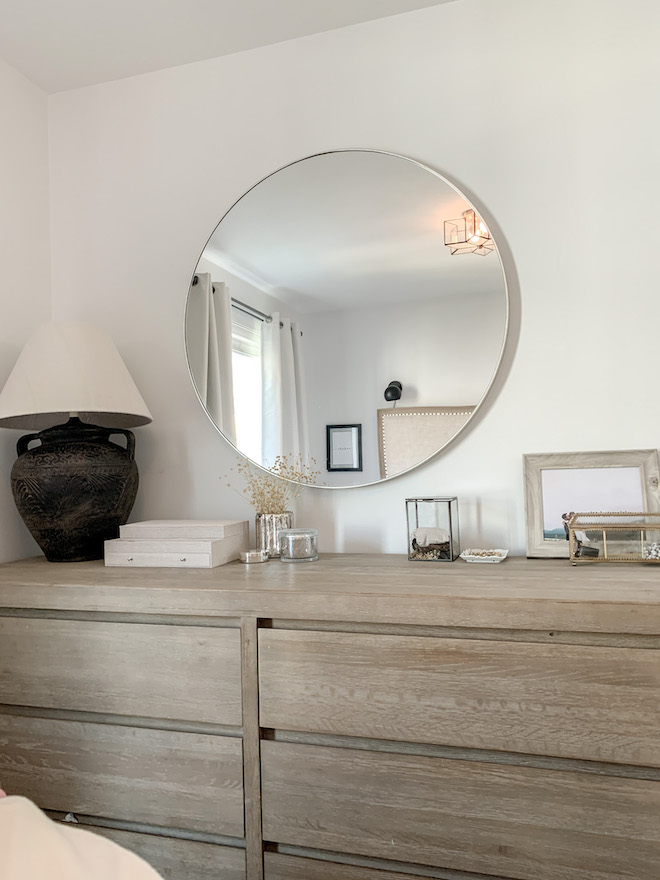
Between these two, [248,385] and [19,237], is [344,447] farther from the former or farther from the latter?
[19,237]

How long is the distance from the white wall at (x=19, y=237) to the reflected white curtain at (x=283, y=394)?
75 centimetres

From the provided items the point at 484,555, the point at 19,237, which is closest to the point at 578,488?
the point at 484,555

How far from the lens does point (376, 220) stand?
1.87m

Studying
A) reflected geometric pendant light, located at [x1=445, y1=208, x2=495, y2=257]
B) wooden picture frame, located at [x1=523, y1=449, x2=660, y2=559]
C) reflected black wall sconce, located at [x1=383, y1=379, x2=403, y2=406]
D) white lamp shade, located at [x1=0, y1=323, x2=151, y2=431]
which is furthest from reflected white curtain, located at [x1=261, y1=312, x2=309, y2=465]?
wooden picture frame, located at [x1=523, y1=449, x2=660, y2=559]

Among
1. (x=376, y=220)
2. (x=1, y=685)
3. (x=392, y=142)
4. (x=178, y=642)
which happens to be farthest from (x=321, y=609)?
(x=392, y=142)

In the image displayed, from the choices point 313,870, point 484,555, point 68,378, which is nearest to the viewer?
point 313,870

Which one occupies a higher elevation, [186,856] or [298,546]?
[298,546]

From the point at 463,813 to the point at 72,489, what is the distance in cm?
118

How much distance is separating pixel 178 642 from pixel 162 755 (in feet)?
0.79

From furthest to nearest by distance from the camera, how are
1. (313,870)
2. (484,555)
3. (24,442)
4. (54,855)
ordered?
(24,442)
(484,555)
(313,870)
(54,855)

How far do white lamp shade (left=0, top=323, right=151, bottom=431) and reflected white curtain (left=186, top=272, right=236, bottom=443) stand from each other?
20cm

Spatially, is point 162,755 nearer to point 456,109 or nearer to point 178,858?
point 178,858

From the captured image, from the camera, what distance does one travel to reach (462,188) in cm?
184

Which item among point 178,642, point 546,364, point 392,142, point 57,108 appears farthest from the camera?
point 57,108
